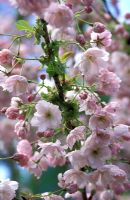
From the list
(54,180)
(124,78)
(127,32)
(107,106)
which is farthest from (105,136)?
(54,180)

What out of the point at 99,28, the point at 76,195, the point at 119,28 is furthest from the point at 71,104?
the point at 119,28

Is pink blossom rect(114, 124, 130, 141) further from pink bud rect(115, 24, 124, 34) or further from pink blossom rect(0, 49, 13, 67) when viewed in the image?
pink bud rect(115, 24, 124, 34)

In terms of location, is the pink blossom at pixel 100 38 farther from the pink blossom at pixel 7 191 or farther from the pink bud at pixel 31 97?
the pink blossom at pixel 7 191

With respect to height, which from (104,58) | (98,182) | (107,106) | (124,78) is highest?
(124,78)

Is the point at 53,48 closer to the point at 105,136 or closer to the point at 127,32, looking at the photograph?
the point at 105,136

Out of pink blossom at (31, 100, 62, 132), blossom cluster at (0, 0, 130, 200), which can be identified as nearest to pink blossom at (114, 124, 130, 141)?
blossom cluster at (0, 0, 130, 200)
